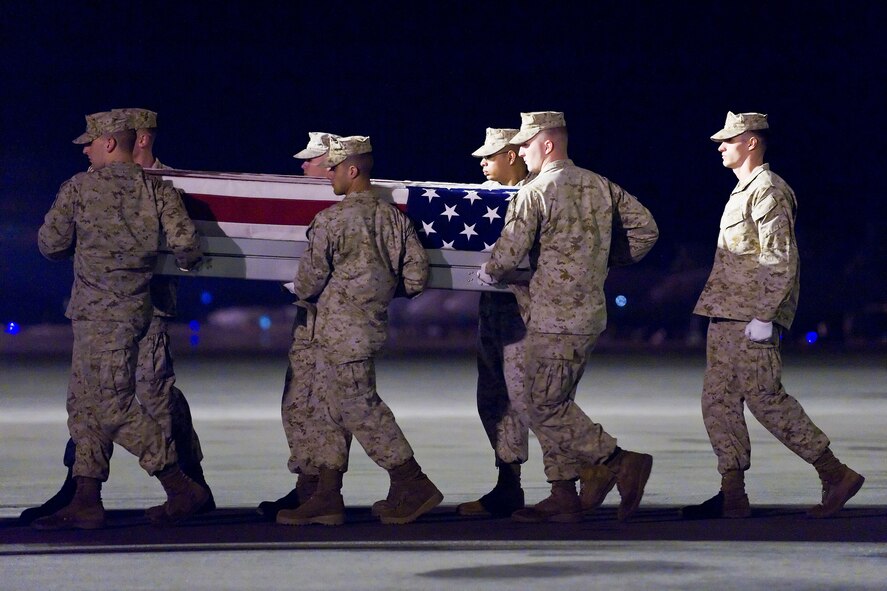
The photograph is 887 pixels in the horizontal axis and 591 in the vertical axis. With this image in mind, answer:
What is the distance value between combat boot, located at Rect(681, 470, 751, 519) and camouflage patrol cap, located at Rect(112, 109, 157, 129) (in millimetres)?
2742

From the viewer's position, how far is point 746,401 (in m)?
6.53

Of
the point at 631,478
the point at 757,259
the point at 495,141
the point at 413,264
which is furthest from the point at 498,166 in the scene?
the point at 631,478

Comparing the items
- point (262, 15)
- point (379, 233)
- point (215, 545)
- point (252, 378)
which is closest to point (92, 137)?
point (379, 233)

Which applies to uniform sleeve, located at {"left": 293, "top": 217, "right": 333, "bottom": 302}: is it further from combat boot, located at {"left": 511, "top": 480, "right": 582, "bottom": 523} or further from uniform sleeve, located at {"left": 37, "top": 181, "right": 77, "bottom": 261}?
combat boot, located at {"left": 511, "top": 480, "right": 582, "bottom": 523}

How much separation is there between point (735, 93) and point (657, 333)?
4840mm

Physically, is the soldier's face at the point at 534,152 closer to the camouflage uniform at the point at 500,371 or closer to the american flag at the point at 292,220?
the american flag at the point at 292,220

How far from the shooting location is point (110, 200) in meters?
6.37

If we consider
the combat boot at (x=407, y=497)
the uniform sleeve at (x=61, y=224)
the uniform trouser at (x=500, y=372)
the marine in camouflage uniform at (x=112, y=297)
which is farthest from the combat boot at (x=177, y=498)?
the uniform trouser at (x=500, y=372)

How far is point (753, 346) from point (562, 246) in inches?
35.4

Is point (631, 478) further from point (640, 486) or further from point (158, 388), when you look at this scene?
point (158, 388)

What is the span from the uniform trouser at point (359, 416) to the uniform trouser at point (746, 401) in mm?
1309

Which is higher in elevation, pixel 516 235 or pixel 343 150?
pixel 343 150

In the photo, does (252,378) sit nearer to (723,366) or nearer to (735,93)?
(723,366)

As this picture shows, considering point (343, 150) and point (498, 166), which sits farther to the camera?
point (498, 166)
